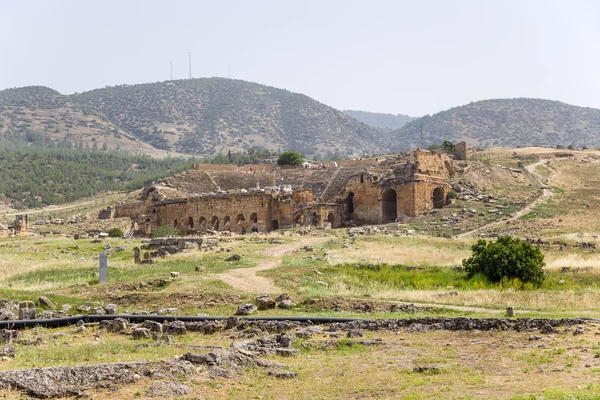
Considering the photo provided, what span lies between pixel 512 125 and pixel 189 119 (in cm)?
7649

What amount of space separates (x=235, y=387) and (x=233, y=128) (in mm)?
158666

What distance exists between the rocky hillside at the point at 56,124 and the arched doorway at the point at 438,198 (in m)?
108

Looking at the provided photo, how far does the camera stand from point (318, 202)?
170 feet

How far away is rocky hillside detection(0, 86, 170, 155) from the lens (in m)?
153

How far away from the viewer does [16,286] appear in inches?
1018

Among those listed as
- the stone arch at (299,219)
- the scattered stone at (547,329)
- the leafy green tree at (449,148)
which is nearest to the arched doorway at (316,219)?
the stone arch at (299,219)

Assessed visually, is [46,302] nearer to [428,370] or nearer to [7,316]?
[7,316]

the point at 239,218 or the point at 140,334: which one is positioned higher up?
the point at 239,218

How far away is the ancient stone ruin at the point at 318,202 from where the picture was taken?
163ft

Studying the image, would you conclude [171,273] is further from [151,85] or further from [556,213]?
[151,85]

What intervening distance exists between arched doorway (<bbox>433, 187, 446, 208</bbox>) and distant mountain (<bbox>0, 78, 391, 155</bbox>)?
10411cm

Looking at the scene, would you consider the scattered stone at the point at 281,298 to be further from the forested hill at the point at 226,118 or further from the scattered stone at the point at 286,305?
the forested hill at the point at 226,118

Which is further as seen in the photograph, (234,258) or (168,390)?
(234,258)

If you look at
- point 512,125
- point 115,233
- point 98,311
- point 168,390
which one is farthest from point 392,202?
point 512,125
